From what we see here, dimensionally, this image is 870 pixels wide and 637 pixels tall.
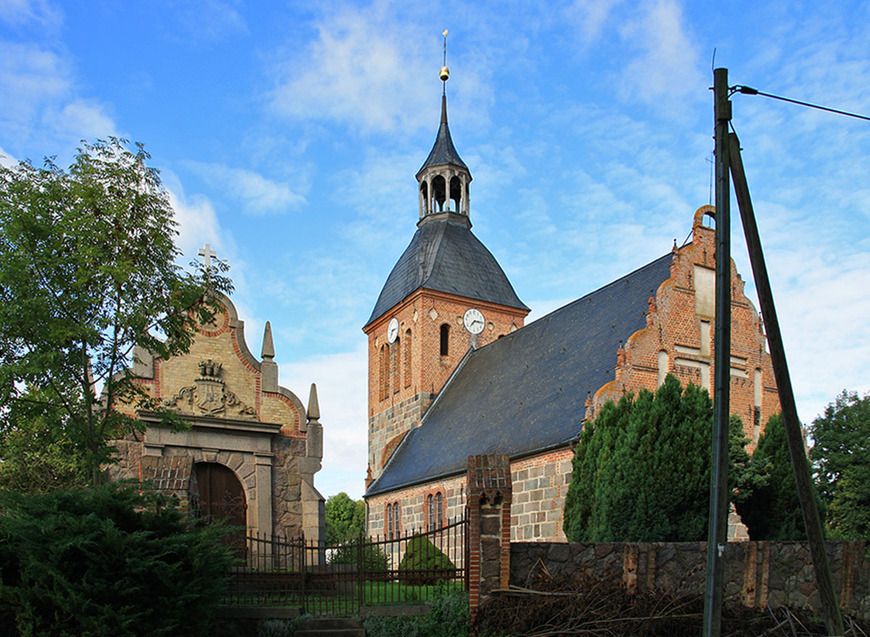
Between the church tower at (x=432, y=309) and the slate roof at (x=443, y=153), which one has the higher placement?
the slate roof at (x=443, y=153)

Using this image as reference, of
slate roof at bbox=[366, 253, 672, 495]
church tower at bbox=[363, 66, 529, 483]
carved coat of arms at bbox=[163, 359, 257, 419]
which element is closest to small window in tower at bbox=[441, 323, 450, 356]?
church tower at bbox=[363, 66, 529, 483]

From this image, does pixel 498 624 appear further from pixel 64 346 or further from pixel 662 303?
pixel 662 303

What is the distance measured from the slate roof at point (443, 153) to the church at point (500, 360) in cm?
7

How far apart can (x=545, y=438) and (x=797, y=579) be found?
877 cm

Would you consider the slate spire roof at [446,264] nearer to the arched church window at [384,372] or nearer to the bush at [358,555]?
the arched church window at [384,372]

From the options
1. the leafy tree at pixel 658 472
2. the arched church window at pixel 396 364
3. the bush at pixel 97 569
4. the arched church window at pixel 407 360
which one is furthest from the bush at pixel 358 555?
the arched church window at pixel 396 364

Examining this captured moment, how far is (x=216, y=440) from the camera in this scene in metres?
16.3

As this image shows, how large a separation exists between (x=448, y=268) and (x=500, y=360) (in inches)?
252

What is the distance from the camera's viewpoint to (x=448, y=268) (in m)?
34.4

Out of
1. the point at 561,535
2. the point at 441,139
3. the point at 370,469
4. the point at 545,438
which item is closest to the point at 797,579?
the point at 561,535

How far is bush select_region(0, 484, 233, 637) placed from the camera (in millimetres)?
8953

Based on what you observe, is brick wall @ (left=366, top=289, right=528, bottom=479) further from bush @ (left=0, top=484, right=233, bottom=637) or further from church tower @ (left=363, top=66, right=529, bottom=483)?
bush @ (left=0, top=484, right=233, bottom=637)

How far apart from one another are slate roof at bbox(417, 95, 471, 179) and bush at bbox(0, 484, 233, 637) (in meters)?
28.4

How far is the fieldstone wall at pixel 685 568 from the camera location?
11.5 m
